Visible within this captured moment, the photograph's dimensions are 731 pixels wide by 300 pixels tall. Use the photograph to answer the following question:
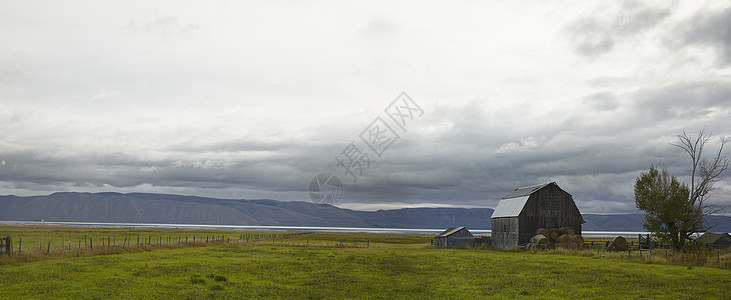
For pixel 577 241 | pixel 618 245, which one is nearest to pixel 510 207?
pixel 577 241

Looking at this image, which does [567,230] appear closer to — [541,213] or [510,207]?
[541,213]

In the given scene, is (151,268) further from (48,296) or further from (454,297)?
(454,297)

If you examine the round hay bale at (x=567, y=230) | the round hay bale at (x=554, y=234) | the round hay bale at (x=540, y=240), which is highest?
the round hay bale at (x=567, y=230)

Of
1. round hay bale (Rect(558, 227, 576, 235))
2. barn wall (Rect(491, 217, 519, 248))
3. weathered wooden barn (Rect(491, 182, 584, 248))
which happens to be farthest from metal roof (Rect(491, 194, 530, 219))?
round hay bale (Rect(558, 227, 576, 235))

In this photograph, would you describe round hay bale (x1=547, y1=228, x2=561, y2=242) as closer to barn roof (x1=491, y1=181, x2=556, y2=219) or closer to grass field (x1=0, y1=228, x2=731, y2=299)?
barn roof (x1=491, y1=181, x2=556, y2=219)

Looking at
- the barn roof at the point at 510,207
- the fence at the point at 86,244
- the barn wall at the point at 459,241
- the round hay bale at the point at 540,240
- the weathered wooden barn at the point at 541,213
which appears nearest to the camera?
the fence at the point at 86,244

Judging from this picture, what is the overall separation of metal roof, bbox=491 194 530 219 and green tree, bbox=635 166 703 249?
2011cm

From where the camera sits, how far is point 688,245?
6203 cm

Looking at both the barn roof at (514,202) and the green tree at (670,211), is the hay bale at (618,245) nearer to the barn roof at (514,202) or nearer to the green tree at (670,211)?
the green tree at (670,211)

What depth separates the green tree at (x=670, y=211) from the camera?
63750 millimetres

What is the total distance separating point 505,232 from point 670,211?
92.4 ft

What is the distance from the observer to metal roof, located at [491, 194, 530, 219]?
276 ft

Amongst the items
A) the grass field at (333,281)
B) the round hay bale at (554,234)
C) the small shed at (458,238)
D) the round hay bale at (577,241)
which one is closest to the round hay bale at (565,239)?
the round hay bale at (577,241)

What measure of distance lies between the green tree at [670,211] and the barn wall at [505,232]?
21.2 metres
